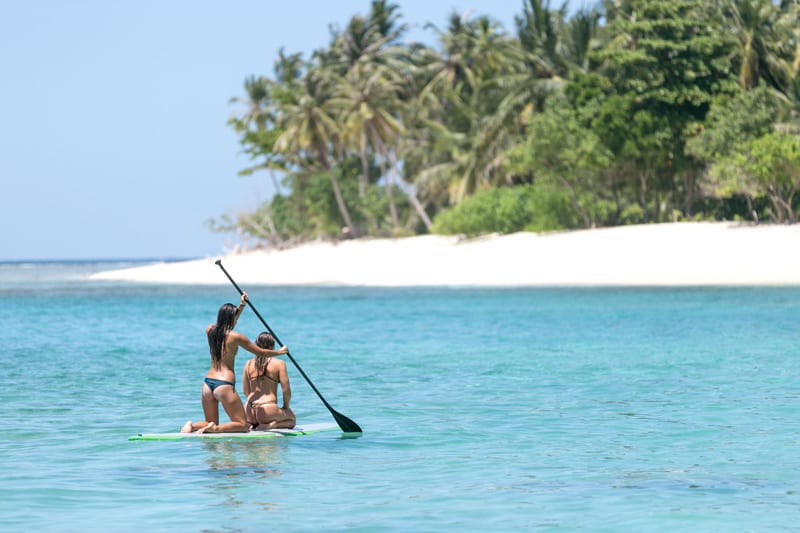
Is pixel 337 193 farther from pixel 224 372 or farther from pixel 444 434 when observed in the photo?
pixel 224 372

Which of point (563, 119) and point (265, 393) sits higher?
point (563, 119)

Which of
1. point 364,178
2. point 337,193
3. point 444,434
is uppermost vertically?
point 364,178

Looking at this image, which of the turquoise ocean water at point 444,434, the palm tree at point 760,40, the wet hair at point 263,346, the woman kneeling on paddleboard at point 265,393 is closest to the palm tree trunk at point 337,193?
the palm tree at point 760,40

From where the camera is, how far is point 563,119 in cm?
5603

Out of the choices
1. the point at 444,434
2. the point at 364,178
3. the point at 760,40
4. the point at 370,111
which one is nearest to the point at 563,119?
the point at 760,40

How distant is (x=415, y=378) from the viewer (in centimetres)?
1948

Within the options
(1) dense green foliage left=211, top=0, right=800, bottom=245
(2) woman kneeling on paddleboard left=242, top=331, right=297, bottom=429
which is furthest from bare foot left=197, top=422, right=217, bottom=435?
(1) dense green foliage left=211, top=0, right=800, bottom=245

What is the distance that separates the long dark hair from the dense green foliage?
1465 inches

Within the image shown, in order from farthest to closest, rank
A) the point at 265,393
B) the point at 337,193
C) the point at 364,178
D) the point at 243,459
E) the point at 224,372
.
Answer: the point at 364,178, the point at 337,193, the point at 265,393, the point at 224,372, the point at 243,459

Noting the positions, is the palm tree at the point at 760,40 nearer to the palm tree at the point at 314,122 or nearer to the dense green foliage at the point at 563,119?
the dense green foliage at the point at 563,119

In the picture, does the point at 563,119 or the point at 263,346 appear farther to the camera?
the point at 563,119

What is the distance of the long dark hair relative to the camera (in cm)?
1243

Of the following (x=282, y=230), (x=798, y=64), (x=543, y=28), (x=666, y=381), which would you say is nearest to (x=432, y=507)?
(x=666, y=381)

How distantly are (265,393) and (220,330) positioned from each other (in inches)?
35.3
